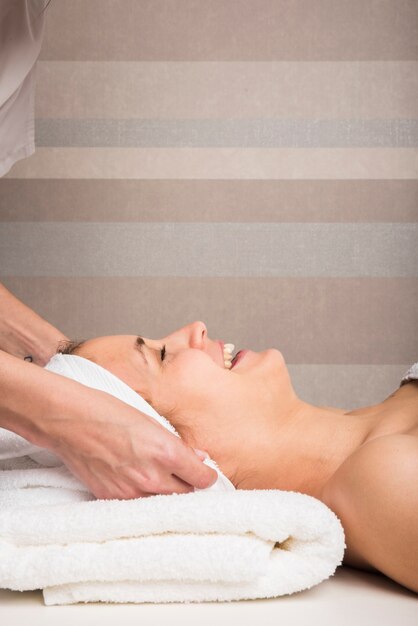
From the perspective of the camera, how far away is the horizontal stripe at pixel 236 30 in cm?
238

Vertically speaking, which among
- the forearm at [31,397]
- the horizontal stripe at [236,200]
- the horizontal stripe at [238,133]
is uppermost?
the horizontal stripe at [238,133]

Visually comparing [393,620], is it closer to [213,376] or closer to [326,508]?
[326,508]

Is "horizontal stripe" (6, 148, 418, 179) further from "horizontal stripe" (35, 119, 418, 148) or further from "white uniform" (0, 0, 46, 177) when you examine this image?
"white uniform" (0, 0, 46, 177)

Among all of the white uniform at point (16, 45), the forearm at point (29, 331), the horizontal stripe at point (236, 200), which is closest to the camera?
the white uniform at point (16, 45)

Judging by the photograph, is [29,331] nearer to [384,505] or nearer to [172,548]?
[172,548]

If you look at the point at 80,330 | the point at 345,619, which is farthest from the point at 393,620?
the point at 80,330

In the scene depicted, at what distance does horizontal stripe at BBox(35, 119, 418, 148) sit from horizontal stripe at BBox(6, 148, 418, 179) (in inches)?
0.9

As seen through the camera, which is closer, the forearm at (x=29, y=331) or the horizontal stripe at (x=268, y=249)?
the forearm at (x=29, y=331)

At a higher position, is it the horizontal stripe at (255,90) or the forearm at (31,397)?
the horizontal stripe at (255,90)

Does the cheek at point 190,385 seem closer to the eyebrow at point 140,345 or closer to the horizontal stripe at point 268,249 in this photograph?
the eyebrow at point 140,345

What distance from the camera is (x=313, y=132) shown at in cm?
239

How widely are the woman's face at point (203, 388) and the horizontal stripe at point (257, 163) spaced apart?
3.30 ft

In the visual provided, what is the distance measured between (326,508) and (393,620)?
0.18m

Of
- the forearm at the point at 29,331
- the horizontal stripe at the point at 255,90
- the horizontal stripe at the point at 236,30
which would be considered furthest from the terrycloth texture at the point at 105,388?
the horizontal stripe at the point at 236,30
